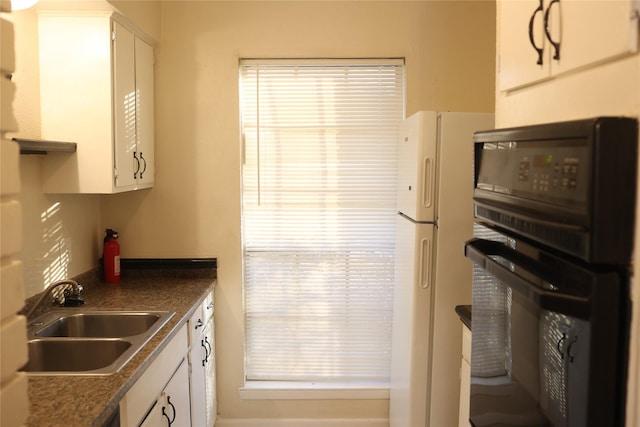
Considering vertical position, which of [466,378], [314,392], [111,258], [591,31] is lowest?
[314,392]

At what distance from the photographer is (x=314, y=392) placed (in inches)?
131

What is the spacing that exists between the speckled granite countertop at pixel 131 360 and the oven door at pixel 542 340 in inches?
41.4

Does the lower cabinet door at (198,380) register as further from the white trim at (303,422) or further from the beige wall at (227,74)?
the beige wall at (227,74)

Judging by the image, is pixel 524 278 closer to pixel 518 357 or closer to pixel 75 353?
pixel 518 357

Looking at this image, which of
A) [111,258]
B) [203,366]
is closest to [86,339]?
[203,366]

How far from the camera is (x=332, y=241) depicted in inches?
130

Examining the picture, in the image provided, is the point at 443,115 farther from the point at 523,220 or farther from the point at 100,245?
the point at 100,245

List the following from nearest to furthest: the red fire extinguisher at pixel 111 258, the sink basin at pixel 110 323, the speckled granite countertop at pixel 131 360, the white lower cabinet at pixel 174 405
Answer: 1. the speckled granite countertop at pixel 131 360
2. the white lower cabinet at pixel 174 405
3. the sink basin at pixel 110 323
4. the red fire extinguisher at pixel 111 258

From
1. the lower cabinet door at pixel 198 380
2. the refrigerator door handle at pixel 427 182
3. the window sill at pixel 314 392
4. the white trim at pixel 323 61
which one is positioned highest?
the white trim at pixel 323 61

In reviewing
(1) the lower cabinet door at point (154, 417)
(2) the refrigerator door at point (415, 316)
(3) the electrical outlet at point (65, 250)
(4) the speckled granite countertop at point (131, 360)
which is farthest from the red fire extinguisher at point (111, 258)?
(2) the refrigerator door at point (415, 316)

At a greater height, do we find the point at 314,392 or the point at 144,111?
the point at 144,111

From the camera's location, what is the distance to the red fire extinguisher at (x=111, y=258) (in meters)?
3.08

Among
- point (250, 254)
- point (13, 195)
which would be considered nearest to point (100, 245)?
point (250, 254)

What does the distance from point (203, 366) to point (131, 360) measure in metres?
1.10
